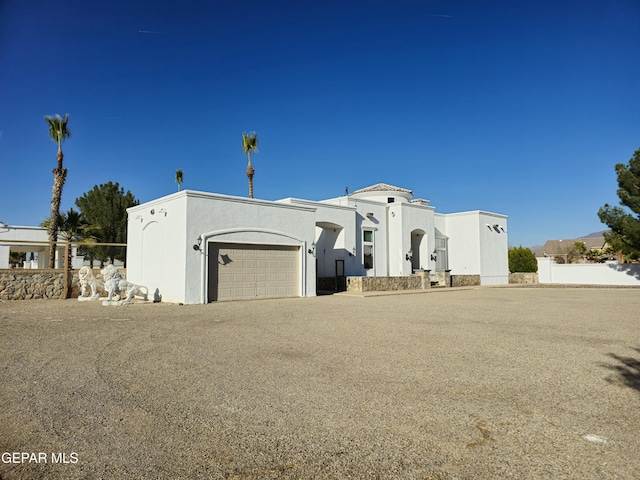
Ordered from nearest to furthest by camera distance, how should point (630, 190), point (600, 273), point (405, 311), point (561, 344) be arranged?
point (561, 344) < point (405, 311) < point (630, 190) < point (600, 273)

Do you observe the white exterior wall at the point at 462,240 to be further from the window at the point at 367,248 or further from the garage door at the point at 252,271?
the garage door at the point at 252,271

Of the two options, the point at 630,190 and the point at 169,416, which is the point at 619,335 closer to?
the point at 169,416

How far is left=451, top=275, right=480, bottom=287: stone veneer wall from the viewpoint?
28312mm

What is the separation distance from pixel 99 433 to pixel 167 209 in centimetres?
1440

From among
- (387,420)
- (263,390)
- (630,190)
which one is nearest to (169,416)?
(263,390)

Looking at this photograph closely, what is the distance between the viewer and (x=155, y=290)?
17609 millimetres

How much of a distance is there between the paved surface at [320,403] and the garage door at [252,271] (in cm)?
739

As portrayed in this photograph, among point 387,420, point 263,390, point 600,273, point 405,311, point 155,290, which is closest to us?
point 387,420

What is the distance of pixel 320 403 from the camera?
4555mm

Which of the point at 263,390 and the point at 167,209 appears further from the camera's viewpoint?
the point at 167,209

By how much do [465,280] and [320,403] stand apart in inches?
1047

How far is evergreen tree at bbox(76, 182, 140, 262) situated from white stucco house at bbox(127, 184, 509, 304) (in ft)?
35.3

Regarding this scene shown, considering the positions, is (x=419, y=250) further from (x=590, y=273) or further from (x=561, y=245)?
(x=561, y=245)

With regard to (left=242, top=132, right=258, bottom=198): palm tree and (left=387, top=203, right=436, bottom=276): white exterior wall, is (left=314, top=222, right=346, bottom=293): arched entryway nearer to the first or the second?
(left=387, top=203, right=436, bottom=276): white exterior wall
